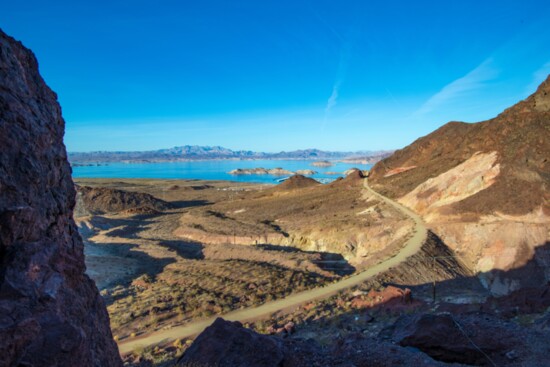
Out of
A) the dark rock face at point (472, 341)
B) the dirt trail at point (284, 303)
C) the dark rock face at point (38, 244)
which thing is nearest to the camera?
the dark rock face at point (38, 244)

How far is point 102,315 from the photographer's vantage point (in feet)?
22.1

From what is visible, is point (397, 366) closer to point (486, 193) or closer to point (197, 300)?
point (197, 300)

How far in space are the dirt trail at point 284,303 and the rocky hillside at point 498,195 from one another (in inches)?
132

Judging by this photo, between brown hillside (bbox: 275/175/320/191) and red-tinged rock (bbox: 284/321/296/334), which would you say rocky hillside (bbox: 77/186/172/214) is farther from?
red-tinged rock (bbox: 284/321/296/334)

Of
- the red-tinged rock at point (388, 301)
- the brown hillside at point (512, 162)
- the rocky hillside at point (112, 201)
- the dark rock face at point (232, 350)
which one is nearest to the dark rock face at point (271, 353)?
the dark rock face at point (232, 350)

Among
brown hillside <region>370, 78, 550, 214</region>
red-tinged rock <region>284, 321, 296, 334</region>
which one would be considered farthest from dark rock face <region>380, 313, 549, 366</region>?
brown hillside <region>370, 78, 550, 214</region>

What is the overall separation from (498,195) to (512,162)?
4813 millimetres

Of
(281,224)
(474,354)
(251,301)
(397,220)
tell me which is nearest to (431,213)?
(397,220)

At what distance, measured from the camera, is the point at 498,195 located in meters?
27.4

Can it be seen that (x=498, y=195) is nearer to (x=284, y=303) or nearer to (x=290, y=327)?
(x=284, y=303)

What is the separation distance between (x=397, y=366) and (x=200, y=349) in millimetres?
4151

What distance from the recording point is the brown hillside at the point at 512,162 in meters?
26.0

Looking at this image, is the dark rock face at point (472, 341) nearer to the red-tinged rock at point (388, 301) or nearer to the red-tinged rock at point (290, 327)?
the red-tinged rock at point (290, 327)

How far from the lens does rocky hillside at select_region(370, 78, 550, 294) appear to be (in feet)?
70.8
